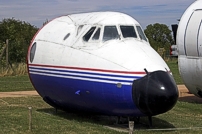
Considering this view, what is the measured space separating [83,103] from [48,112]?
11.5 feet

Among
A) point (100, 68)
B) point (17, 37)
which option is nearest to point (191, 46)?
point (100, 68)

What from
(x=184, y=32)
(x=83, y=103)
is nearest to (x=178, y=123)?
(x=83, y=103)

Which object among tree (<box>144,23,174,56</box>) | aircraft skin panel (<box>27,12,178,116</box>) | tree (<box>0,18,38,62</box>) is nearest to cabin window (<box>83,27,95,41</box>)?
aircraft skin panel (<box>27,12,178,116</box>)

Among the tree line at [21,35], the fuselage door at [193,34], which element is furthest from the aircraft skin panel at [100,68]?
the tree line at [21,35]

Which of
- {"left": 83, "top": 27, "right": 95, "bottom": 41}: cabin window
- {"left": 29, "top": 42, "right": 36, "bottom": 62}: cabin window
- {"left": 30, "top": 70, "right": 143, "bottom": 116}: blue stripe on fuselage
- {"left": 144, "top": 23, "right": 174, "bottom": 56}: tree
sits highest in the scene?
{"left": 83, "top": 27, "right": 95, "bottom": 41}: cabin window

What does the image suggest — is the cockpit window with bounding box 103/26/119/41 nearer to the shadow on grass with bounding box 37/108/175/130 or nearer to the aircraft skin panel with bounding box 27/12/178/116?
the aircraft skin panel with bounding box 27/12/178/116

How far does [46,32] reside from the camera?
1541 cm

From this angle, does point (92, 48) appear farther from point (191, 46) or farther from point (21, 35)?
point (21, 35)

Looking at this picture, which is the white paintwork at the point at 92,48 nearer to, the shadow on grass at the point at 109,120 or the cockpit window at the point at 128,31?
the cockpit window at the point at 128,31

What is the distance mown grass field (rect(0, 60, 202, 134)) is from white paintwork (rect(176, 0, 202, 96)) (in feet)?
3.84

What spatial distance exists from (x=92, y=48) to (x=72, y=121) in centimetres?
251

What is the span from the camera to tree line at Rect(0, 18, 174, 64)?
39531 millimetres

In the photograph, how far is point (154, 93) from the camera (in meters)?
11.8

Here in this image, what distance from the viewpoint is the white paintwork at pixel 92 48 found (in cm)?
1257
